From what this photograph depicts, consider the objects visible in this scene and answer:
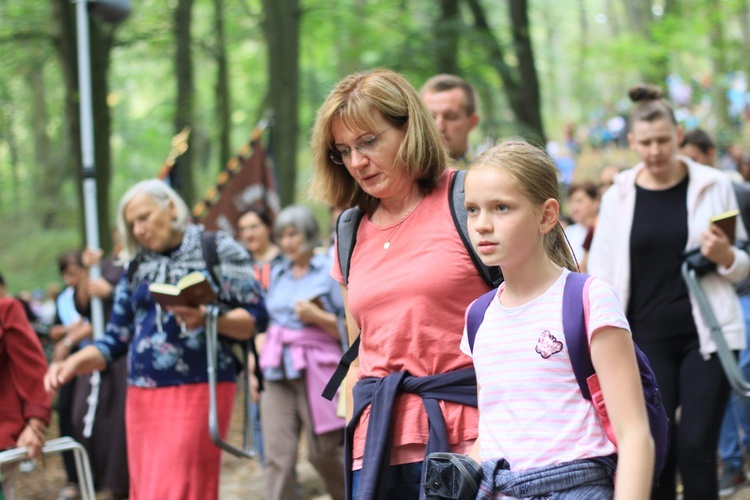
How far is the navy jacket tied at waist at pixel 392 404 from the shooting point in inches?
124

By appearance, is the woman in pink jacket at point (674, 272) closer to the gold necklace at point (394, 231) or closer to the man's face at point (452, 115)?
the man's face at point (452, 115)

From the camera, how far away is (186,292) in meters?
4.85

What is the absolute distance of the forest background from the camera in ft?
42.9

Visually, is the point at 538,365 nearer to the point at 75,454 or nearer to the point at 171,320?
the point at 171,320

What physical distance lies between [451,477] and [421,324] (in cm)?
64

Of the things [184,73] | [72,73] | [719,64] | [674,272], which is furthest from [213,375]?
[719,64]

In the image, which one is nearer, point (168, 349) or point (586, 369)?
point (586, 369)

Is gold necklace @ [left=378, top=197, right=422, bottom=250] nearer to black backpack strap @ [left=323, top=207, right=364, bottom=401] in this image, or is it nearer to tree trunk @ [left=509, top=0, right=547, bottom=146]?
black backpack strap @ [left=323, top=207, right=364, bottom=401]

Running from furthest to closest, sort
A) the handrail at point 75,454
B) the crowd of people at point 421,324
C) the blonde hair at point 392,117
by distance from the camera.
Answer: the handrail at point 75,454 < the blonde hair at point 392,117 < the crowd of people at point 421,324

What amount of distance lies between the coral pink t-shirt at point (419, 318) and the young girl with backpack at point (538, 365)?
33 centimetres

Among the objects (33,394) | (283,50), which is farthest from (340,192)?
(283,50)

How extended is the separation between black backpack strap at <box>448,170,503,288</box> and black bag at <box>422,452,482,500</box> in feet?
2.28

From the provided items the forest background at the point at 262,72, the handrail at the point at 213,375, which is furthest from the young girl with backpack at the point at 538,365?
the handrail at the point at 213,375

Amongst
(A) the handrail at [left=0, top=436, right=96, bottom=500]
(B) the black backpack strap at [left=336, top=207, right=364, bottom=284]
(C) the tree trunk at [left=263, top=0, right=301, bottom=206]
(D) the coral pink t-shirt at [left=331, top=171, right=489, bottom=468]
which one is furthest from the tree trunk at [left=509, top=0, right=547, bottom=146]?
(D) the coral pink t-shirt at [left=331, top=171, right=489, bottom=468]
